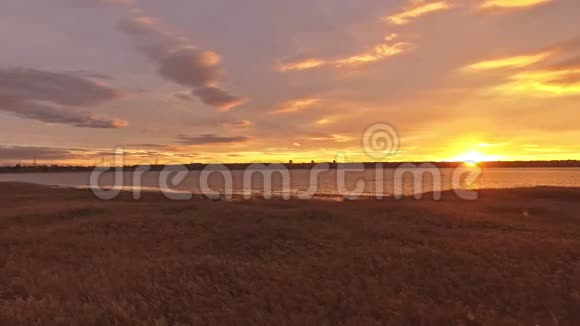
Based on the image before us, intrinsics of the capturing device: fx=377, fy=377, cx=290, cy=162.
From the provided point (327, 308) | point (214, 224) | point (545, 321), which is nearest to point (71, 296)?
point (327, 308)

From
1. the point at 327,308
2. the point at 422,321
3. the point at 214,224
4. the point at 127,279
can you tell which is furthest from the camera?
the point at 214,224

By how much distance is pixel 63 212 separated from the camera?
108 ft

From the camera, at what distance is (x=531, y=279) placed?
1009 cm

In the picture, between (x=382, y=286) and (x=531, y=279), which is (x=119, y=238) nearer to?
(x=382, y=286)

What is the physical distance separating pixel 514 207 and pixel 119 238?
1380 inches

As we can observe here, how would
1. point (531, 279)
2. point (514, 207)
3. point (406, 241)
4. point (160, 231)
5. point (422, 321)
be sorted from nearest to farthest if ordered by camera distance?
point (422, 321)
point (531, 279)
point (406, 241)
point (160, 231)
point (514, 207)

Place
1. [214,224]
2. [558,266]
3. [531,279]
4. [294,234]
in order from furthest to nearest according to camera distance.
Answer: [214,224], [294,234], [558,266], [531,279]

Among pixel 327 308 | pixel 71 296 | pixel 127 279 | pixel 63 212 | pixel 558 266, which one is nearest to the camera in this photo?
pixel 327 308

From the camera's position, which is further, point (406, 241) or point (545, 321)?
point (406, 241)

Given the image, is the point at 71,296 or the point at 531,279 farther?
the point at 531,279

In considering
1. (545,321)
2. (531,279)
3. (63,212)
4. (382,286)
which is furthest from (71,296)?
(63,212)

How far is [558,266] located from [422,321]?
7.27m

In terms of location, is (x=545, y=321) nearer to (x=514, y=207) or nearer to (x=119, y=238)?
(x=119, y=238)

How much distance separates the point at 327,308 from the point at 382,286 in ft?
7.01
